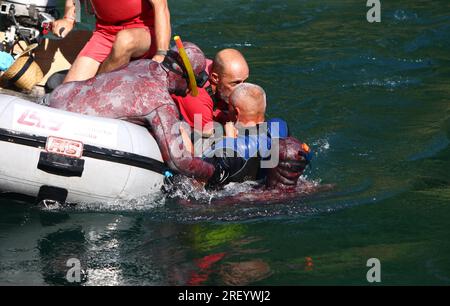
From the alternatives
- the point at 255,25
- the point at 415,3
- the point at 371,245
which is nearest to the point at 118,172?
the point at 371,245

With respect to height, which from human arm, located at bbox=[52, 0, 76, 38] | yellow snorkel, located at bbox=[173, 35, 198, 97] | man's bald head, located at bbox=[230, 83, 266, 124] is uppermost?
human arm, located at bbox=[52, 0, 76, 38]

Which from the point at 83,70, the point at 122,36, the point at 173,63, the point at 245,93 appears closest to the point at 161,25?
the point at 122,36

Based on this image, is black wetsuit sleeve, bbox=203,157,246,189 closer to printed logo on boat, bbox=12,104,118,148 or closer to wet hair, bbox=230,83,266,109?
wet hair, bbox=230,83,266,109

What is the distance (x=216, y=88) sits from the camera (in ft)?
24.1

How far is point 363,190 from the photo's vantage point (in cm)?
696

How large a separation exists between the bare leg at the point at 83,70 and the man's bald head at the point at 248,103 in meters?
1.11

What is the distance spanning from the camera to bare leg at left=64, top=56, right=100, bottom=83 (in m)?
7.20

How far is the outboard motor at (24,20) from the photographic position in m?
7.84

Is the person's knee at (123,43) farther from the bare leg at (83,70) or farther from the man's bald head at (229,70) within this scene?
the man's bald head at (229,70)

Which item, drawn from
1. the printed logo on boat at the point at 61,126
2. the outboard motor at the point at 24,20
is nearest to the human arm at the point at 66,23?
the outboard motor at the point at 24,20

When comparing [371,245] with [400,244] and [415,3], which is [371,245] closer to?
[400,244]

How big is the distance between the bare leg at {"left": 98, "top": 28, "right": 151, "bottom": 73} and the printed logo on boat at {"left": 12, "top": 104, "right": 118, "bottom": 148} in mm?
848

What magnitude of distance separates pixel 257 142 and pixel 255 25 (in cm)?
488

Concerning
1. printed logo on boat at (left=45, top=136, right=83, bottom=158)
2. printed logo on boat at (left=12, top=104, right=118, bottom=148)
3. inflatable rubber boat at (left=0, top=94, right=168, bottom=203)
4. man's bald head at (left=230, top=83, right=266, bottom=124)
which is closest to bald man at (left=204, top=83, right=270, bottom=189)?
man's bald head at (left=230, top=83, right=266, bottom=124)
